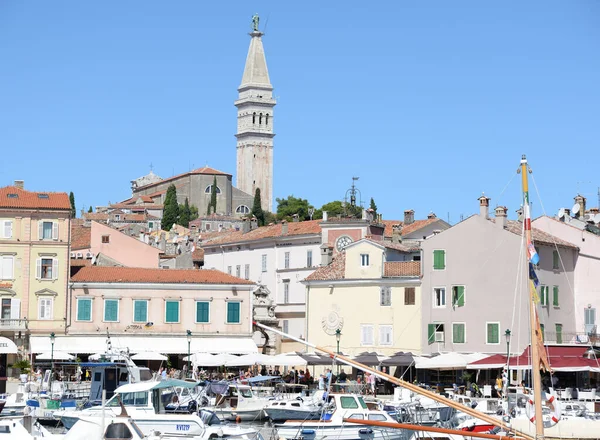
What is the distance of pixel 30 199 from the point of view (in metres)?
72.8

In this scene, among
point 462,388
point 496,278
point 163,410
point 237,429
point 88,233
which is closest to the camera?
point 237,429

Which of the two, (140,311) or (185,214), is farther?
(185,214)

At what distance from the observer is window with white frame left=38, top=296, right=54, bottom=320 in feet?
235

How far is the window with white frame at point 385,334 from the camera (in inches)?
2766

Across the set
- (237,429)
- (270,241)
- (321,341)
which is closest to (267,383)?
(321,341)

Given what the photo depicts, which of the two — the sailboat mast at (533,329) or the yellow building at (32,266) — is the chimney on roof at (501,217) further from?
the sailboat mast at (533,329)

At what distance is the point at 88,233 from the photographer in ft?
330

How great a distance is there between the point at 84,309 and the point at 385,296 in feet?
51.9

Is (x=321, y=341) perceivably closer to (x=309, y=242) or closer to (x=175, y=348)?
(x=175, y=348)

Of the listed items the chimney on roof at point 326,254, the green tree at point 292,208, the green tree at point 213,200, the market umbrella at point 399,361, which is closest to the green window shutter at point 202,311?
the chimney on roof at point 326,254

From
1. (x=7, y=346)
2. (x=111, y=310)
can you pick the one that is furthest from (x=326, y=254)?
(x=7, y=346)

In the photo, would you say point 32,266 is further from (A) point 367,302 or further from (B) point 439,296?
(B) point 439,296

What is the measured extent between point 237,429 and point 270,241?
184ft

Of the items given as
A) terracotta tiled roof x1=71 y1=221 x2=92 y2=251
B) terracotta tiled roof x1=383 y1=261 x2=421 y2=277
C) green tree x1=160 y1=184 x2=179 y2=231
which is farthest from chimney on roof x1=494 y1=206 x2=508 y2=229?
green tree x1=160 y1=184 x2=179 y2=231
